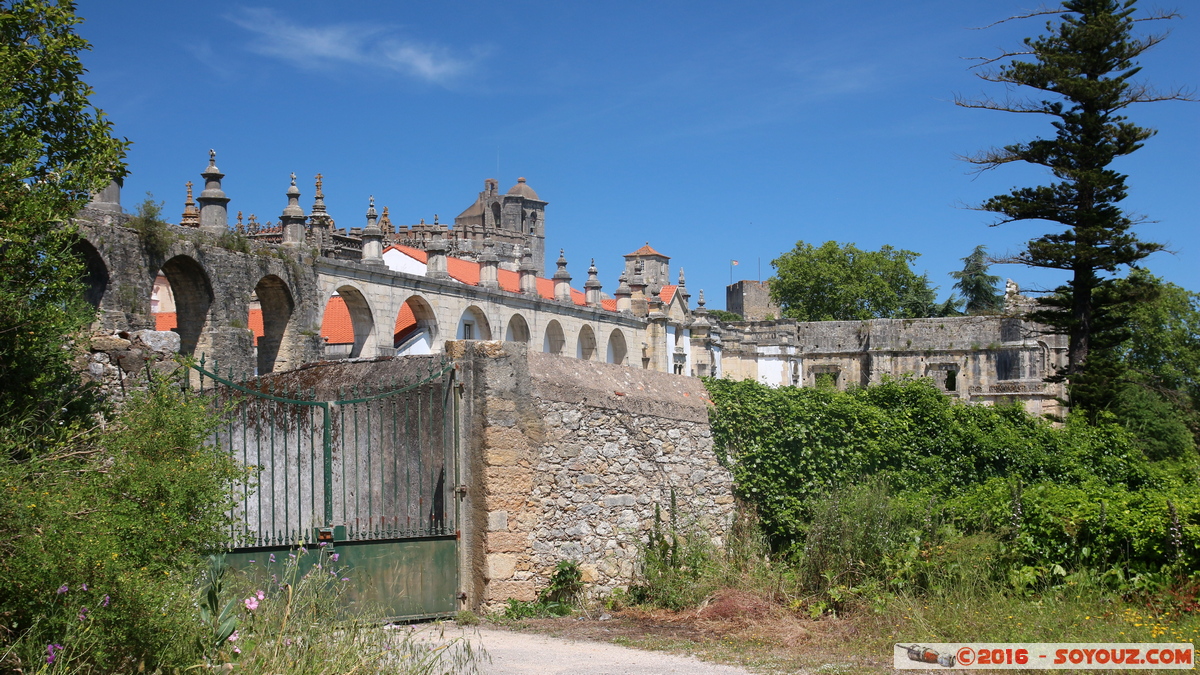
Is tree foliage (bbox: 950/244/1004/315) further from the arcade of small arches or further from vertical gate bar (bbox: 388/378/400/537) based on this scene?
vertical gate bar (bbox: 388/378/400/537)

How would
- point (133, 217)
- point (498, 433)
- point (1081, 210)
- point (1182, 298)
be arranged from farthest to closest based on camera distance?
point (1182, 298) → point (1081, 210) → point (133, 217) → point (498, 433)

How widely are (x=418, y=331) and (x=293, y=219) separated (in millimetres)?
6178

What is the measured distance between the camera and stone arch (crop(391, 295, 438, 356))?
1025 inches

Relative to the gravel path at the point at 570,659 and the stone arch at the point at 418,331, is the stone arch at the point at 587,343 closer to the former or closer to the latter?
the stone arch at the point at 418,331

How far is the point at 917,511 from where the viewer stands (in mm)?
8117

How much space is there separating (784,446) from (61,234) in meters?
6.10

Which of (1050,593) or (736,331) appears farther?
(736,331)

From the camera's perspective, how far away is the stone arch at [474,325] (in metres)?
28.7

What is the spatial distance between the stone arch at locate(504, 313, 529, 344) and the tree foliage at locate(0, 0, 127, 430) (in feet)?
80.6

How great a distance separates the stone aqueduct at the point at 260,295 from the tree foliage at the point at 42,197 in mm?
5954

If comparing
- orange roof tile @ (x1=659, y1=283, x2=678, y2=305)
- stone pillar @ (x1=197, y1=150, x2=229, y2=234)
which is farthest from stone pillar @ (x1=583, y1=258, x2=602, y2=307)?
stone pillar @ (x1=197, y1=150, x2=229, y2=234)

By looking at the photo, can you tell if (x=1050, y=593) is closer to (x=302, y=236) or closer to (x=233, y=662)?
(x=233, y=662)

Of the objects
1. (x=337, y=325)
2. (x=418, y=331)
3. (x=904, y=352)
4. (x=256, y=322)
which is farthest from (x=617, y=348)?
(x=256, y=322)

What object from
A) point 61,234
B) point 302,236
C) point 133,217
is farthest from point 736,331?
point 61,234
